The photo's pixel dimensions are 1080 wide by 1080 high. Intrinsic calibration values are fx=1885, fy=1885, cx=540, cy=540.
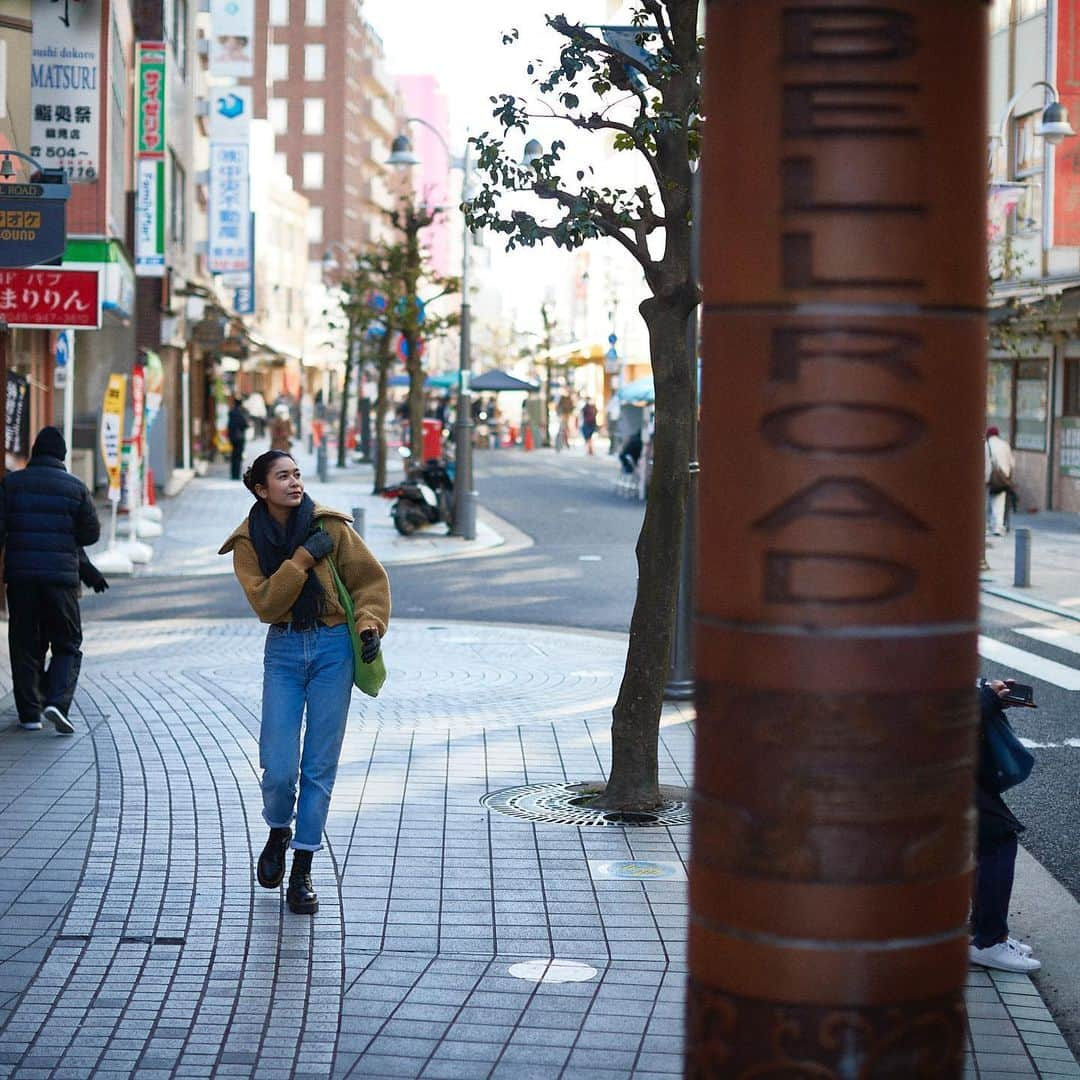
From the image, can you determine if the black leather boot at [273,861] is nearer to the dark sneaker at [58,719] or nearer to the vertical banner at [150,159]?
the dark sneaker at [58,719]

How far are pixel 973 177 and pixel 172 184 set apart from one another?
122 ft

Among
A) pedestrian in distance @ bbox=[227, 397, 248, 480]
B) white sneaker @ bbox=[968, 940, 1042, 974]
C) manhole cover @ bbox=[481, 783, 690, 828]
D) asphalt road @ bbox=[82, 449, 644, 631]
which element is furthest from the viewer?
pedestrian in distance @ bbox=[227, 397, 248, 480]

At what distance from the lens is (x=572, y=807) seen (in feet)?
30.2

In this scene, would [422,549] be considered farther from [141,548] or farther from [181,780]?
[181,780]

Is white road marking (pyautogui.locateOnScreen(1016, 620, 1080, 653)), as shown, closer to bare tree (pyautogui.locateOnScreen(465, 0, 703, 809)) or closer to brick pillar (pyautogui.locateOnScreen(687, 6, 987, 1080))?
bare tree (pyautogui.locateOnScreen(465, 0, 703, 809))

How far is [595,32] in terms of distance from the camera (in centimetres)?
1131

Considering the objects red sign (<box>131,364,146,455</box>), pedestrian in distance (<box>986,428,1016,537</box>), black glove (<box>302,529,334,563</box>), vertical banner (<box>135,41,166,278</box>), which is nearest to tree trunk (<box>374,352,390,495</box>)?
vertical banner (<box>135,41,166,278</box>)

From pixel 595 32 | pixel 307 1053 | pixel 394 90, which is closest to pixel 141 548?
pixel 595 32

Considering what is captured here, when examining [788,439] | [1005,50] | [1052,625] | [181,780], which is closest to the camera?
[788,439]

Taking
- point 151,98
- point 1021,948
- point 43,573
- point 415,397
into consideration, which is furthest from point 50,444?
point 415,397

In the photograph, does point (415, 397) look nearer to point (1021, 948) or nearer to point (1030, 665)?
point (1030, 665)

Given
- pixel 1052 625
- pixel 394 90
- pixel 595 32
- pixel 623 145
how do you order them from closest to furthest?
pixel 623 145 < pixel 595 32 < pixel 1052 625 < pixel 394 90

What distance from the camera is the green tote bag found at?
7230mm

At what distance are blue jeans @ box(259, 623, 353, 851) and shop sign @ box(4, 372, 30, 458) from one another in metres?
12.1
